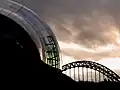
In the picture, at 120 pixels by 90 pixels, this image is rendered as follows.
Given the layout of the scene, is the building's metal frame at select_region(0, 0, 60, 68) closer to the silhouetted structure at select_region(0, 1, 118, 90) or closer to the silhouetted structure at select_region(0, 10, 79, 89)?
the silhouetted structure at select_region(0, 1, 118, 90)

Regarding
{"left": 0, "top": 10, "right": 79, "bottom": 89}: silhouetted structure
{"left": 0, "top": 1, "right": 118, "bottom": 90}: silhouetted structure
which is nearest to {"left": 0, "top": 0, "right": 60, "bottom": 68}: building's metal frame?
{"left": 0, "top": 1, "right": 118, "bottom": 90}: silhouetted structure

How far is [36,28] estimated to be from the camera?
635cm

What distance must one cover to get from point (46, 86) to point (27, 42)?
82 cm

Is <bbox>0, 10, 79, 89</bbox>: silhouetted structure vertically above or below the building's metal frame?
below

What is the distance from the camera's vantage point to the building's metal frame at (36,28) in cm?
609

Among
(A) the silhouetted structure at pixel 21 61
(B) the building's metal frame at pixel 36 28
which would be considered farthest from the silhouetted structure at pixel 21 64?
(B) the building's metal frame at pixel 36 28

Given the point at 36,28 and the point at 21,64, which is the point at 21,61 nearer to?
the point at 21,64

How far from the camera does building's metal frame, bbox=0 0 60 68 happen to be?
6090mm

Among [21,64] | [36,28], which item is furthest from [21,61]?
[36,28]

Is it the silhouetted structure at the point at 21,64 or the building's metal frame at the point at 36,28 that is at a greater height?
the building's metal frame at the point at 36,28

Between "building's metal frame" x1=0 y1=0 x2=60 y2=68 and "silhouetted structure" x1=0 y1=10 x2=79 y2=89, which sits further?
"building's metal frame" x1=0 y1=0 x2=60 y2=68

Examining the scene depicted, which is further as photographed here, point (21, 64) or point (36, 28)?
point (36, 28)

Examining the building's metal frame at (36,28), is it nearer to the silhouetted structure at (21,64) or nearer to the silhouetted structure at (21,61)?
the silhouetted structure at (21,61)

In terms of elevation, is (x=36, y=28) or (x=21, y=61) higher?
(x=36, y=28)
